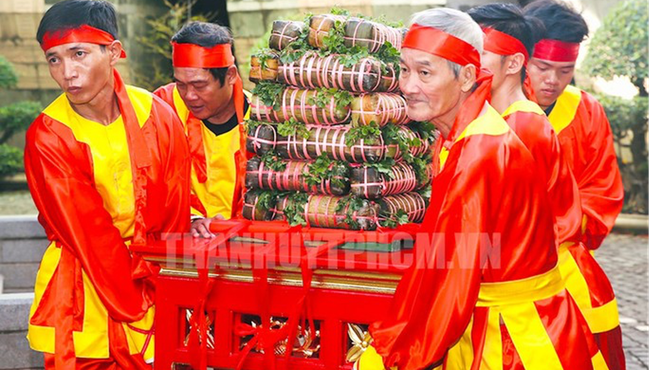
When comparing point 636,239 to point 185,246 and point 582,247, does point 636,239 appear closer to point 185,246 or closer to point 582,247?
point 582,247

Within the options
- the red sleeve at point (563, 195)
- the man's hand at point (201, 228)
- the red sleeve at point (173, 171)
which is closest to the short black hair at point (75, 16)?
the red sleeve at point (173, 171)

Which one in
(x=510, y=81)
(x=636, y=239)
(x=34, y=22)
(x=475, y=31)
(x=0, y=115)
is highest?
(x=475, y=31)

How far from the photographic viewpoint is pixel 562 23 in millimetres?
4336

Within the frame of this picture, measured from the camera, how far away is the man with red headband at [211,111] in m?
4.50

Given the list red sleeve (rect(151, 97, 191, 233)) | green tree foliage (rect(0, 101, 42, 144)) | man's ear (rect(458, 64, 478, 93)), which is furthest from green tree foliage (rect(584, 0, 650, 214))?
man's ear (rect(458, 64, 478, 93))

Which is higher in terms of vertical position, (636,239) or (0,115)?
(0,115)

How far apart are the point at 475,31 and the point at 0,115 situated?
27.1 feet

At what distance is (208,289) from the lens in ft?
11.0

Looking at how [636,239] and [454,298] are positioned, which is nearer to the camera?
[454,298]

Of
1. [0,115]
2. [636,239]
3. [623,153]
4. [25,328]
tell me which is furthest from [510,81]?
[623,153]

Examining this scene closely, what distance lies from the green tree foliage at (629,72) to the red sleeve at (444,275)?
11.0 m

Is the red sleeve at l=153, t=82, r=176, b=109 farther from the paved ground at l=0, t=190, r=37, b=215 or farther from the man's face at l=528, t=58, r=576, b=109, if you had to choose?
the paved ground at l=0, t=190, r=37, b=215

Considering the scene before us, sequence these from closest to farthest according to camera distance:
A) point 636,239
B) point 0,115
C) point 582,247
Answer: point 582,247 < point 0,115 < point 636,239

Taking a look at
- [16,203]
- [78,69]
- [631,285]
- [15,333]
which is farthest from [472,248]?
[16,203]
